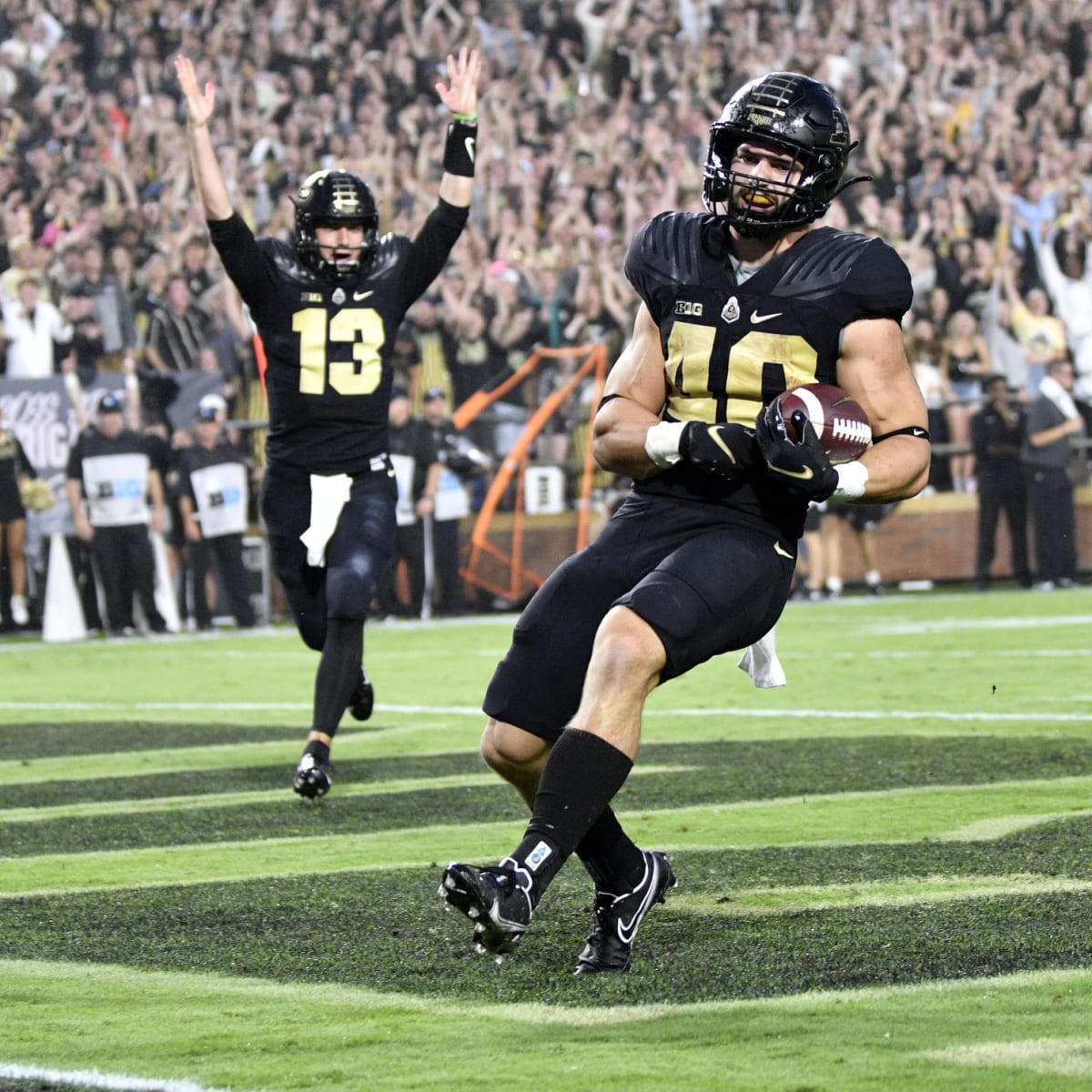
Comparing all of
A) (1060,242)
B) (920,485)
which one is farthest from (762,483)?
(1060,242)

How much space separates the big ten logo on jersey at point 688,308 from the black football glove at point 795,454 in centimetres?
38

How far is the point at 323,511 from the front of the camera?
23.9ft

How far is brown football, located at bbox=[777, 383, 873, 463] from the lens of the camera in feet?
12.7

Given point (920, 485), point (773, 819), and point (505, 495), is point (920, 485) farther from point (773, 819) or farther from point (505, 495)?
point (505, 495)

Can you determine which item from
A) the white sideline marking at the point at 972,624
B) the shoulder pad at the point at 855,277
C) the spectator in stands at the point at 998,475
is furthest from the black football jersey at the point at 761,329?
the spectator in stands at the point at 998,475

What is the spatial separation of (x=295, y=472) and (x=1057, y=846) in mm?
3287

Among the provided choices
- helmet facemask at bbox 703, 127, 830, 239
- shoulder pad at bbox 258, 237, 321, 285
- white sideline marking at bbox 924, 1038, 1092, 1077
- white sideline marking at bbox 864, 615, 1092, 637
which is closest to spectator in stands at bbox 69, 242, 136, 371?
white sideline marking at bbox 864, 615, 1092, 637

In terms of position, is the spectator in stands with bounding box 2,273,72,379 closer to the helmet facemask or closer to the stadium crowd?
the stadium crowd

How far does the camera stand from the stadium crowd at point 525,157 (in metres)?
16.1

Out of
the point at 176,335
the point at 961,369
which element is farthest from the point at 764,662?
the point at 961,369

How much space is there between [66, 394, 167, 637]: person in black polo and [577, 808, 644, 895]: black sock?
37.3ft

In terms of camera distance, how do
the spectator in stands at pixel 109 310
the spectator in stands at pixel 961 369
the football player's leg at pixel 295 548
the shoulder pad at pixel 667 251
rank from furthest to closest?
the spectator in stands at pixel 961 369 < the spectator in stands at pixel 109 310 < the football player's leg at pixel 295 548 < the shoulder pad at pixel 667 251

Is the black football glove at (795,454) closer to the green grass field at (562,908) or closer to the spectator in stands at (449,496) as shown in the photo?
the green grass field at (562,908)

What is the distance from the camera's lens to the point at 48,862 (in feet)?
18.0
